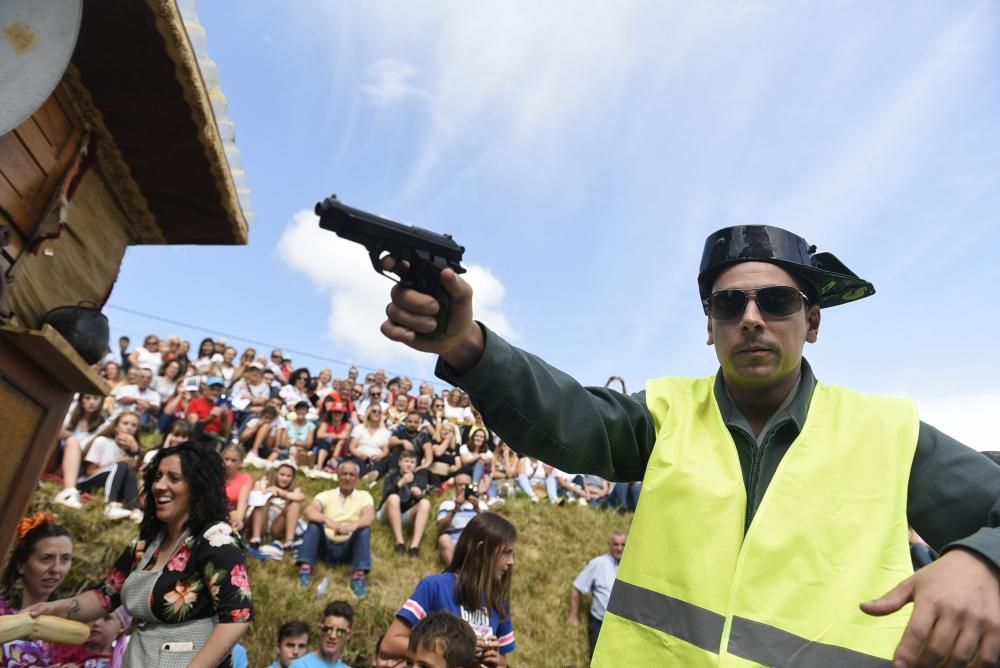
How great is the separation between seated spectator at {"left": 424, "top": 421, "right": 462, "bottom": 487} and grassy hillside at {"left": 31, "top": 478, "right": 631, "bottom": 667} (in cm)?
90

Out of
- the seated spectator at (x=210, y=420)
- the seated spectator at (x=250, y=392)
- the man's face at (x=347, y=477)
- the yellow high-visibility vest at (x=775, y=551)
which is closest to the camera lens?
the yellow high-visibility vest at (x=775, y=551)

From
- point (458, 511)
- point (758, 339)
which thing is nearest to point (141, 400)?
point (458, 511)

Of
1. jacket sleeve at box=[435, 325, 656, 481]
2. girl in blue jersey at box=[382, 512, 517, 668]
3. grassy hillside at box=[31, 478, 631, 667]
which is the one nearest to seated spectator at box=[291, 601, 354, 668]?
grassy hillside at box=[31, 478, 631, 667]

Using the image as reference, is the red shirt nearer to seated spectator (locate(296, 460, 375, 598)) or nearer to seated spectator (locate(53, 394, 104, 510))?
seated spectator (locate(53, 394, 104, 510))

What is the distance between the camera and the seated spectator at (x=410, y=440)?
10406mm

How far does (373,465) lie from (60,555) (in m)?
6.50

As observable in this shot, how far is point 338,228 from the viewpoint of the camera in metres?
1.66

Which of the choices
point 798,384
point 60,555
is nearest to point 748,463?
point 798,384

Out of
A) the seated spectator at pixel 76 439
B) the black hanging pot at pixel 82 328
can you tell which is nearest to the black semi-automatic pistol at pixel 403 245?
the black hanging pot at pixel 82 328

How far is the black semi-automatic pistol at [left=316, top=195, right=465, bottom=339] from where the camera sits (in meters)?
1.66

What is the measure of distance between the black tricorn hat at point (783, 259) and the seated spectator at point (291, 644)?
4947 mm

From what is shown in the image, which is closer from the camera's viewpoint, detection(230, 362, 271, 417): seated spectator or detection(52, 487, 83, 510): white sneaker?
detection(52, 487, 83, 510): white sneaker

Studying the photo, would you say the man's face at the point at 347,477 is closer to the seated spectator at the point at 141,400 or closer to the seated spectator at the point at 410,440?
the seated spectator at the point at 410,440

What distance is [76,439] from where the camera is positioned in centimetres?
791
